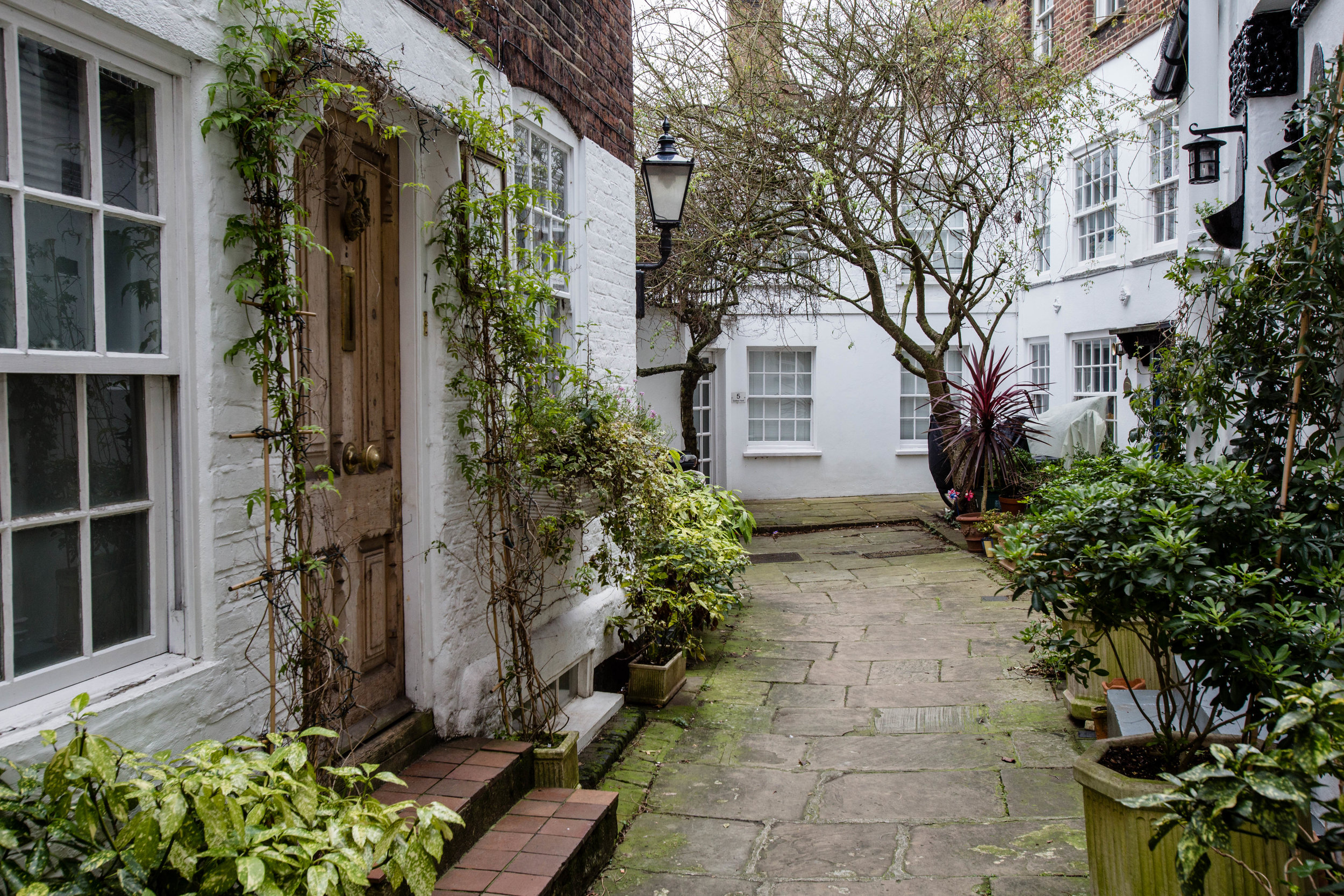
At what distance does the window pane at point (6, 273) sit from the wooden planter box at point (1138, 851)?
3207 mm

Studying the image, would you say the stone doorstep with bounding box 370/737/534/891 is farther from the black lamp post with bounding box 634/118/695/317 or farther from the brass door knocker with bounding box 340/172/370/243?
the black lamp post with bounding box 634/118/695/317

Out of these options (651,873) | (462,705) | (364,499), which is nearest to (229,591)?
(364,499)

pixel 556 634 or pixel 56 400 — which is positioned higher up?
pixel 56 400

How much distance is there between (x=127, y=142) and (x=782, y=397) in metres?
13.2

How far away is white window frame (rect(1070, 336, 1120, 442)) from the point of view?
11.4 metres

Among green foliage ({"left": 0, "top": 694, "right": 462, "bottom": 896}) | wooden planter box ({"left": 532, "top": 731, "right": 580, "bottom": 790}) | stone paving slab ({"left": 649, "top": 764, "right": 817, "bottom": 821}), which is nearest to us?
green foliage ({"left": 0, "top": 694, "right": 462, "bottom": 896})

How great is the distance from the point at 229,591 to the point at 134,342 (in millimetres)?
753

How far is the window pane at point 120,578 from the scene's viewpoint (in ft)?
7.84

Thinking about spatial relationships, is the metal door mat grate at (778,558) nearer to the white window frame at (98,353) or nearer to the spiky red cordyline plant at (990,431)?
the spiky red cordyline plant at (990,431)

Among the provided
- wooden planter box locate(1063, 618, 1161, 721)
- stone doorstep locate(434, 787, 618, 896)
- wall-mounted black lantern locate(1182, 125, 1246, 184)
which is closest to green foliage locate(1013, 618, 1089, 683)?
wooden planter box locate(1063, 618, 1161, 721)

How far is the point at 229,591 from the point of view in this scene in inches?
107

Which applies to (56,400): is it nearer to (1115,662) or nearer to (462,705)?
(462,705)

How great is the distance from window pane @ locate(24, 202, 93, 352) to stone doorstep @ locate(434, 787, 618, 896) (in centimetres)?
200

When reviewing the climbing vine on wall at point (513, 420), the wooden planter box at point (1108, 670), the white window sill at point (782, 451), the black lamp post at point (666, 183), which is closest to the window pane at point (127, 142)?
the climbing vine on wall at point (513, 420)
